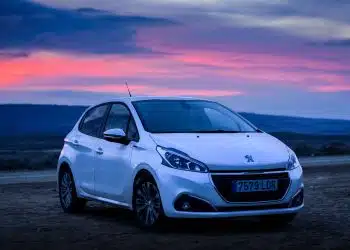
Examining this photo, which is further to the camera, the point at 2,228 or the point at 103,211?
the point at 103,211

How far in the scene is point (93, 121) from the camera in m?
13.5

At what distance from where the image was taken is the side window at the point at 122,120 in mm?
11875

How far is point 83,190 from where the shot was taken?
13258mm

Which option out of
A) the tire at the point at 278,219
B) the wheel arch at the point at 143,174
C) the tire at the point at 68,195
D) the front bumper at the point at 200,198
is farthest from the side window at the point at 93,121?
the tire at the point at 278,219

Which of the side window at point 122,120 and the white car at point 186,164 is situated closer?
the white car at point 186,164

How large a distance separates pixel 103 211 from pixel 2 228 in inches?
98.8

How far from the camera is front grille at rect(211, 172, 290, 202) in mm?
10562

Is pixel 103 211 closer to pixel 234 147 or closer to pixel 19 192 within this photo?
pixel 234 147

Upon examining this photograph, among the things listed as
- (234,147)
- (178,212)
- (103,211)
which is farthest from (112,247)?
(103,211)

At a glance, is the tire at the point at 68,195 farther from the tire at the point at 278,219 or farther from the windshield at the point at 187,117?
the tire at the point at 278,219

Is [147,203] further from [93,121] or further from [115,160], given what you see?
[93,121]

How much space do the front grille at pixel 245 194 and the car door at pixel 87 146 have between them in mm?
2719

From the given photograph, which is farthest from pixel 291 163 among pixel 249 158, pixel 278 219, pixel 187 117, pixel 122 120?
pixel 122 120

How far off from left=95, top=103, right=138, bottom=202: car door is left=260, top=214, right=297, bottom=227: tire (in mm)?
1812
